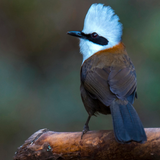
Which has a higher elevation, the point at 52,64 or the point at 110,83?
the point at 110,83

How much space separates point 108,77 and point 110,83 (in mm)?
113

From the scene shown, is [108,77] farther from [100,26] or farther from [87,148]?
[100,26]

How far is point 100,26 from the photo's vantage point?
12.5 feet

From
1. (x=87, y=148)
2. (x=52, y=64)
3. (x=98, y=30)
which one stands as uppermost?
(x=98, y=30)

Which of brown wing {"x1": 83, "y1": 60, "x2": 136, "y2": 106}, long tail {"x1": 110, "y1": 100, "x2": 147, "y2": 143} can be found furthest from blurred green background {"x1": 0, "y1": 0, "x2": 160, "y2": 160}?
long tail {"x1": 110, "y1": 100, "x2": 147, "y2": 143}

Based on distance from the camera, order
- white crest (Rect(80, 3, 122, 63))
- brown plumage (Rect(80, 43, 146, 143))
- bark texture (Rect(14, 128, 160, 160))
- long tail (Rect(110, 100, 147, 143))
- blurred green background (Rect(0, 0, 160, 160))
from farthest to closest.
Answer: blurred green background (Rect(0, 0, 160, 160)), white crest (Rect(80, 3, 122, 63)), bark texture (Rect(14, 128, 160, 160)), brown plumage (Rect(80, 43, 146, 143)), long tail (Rect(110, 100, 147, 143))

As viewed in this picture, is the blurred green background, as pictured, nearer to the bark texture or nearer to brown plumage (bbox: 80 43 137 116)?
brown plumage (bbox: 80 43 137 116)

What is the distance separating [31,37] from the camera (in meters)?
7.07

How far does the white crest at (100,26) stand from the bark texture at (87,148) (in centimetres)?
120

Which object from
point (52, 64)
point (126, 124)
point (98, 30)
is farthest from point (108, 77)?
point (52, 64)

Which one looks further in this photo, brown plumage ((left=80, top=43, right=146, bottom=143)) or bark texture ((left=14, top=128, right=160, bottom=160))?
bark texture ((left=14, top=128, right=160, bottom=160))

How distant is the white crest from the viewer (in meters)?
3.78

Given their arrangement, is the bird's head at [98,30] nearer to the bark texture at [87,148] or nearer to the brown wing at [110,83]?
the brown wing at [110,83]

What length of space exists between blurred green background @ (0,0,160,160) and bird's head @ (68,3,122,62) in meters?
2.22
